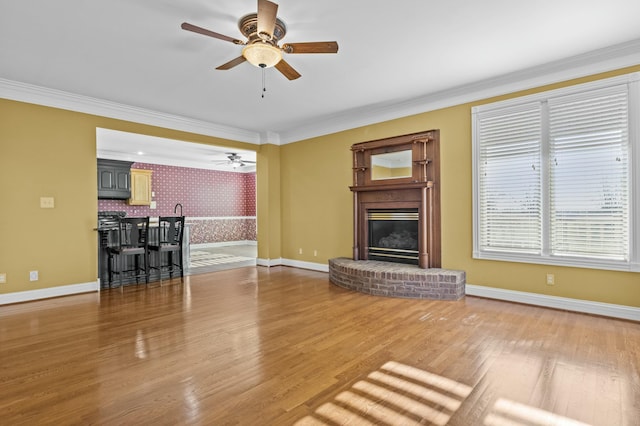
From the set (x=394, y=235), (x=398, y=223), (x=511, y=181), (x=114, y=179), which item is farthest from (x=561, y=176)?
(x=114, y=179)

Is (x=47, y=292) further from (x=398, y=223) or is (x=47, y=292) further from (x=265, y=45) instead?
(x=398, y=223)

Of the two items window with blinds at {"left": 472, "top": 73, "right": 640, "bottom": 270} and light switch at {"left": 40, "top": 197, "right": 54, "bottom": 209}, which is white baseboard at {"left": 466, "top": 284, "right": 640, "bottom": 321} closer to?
window with blinds at {"left": 472, "top": 73, "right": 640, "bottom": 270}

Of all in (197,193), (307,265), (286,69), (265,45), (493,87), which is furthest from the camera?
(197,193)

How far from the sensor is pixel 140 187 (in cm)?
927

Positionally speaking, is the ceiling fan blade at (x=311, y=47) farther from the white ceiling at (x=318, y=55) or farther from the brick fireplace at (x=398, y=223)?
the brick fireplace at (x=398, y=223)

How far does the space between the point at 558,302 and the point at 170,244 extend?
18.4 ft

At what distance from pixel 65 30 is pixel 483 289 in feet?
17.7

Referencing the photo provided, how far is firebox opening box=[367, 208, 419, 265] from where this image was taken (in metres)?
5.02

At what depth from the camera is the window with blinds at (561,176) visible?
3.44 meters

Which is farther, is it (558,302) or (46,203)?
(46,203)

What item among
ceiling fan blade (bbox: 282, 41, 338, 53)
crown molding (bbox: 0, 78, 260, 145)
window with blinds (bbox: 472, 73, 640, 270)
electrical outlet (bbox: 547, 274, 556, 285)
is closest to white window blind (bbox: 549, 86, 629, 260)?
window with blinds (bbox: 472, 73, 640, 270)

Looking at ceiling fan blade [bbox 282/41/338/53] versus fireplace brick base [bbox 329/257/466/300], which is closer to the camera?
ceiling fan blade [bbox 282/41/338/53]

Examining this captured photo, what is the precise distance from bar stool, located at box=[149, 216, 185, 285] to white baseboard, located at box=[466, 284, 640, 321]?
4.65 m

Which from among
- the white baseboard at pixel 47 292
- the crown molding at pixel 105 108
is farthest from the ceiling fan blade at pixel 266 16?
the white baseboard at pixel 47 292
